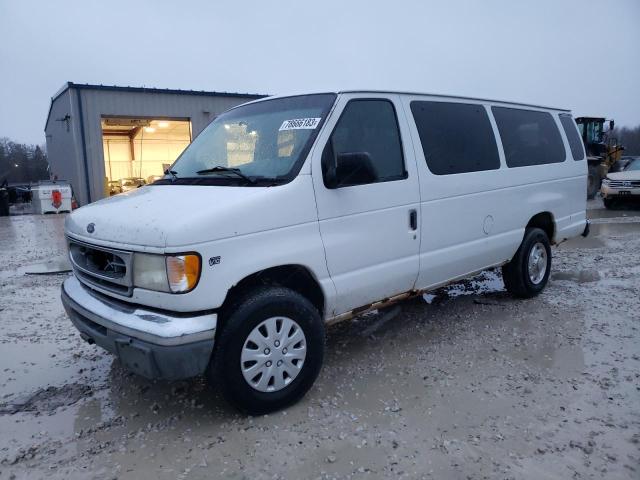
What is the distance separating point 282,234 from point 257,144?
916 mm

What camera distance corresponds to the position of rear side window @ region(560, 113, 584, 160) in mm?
5719

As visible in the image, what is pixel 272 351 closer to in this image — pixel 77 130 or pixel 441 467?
pixel 441 467

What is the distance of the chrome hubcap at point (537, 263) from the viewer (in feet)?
17.4

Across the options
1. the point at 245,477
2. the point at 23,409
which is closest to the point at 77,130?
the point at 23,409

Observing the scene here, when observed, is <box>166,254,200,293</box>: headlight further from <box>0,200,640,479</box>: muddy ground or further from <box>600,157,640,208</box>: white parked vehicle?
<box>600,157,640,208</box>: white parked vehicle

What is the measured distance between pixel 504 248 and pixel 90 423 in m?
3.98

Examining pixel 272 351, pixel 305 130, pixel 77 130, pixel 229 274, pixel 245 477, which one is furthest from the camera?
pixel 77 130

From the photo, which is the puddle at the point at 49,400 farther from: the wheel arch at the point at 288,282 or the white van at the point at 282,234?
the wheel arch at the point at 288,282

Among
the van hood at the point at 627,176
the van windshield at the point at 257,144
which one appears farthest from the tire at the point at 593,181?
the van windshield at the point at 257,144

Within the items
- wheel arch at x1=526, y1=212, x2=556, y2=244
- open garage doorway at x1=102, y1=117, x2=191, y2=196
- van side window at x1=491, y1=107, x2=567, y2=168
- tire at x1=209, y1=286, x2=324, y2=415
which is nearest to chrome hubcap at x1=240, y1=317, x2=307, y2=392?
tire at x1=209, y1=286, x2=324, y2=415

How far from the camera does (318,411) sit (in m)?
3.20

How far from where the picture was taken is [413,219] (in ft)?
12.4

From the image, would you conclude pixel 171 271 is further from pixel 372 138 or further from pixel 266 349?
pixel 372 138

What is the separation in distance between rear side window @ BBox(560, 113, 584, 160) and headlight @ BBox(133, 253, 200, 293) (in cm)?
497
